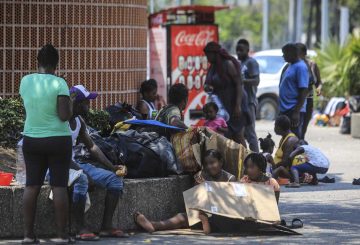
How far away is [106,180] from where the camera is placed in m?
9.31

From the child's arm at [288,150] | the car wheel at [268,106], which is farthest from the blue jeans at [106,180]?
the car wheel at [268,106]

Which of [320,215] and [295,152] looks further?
[295,152]

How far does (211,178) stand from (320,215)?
1.37 meters

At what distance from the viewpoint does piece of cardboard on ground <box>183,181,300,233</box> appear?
376 inches

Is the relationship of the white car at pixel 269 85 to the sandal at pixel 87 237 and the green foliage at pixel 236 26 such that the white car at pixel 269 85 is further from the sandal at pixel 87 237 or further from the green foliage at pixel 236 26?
the green foliage at pixel 236 26

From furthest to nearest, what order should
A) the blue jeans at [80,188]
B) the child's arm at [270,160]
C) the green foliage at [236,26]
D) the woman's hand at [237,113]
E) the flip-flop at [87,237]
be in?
the green foliage at [236,26] < the woman's hand at [237,113] < the child's arm at [270,160] < the flip-flop at [87,237] < the blue jeans at [80,188]

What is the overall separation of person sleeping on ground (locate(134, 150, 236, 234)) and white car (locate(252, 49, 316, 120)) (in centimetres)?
1645

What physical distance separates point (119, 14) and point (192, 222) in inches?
170

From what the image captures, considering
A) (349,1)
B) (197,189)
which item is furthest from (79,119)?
(349,1)

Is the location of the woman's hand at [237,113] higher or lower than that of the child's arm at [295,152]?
higher

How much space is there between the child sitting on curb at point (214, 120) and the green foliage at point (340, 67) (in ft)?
36.4

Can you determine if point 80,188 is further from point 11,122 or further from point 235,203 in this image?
point 11,122

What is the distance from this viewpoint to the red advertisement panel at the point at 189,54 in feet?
64.7

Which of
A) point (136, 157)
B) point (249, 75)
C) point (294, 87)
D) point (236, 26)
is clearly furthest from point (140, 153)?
point (236, 26)
